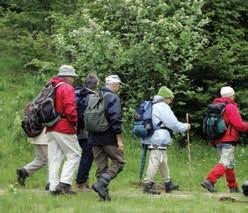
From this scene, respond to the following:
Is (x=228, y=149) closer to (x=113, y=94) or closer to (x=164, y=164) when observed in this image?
(x=164, y=164)

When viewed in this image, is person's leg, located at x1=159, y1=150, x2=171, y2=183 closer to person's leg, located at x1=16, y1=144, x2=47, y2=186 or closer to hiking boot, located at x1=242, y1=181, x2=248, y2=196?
hiking boot, located at x1=242, y1=181, x2=248, y2=196

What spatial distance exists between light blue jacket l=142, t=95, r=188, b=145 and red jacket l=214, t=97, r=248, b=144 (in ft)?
2.71

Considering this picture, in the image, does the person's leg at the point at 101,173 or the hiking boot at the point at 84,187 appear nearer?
the person's leg at the point at 101,173

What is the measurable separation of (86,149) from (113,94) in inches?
73.8

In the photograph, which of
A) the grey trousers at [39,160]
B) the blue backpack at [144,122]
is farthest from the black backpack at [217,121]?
the grey trousers at [39,160]

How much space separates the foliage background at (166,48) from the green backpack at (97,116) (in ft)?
17.3

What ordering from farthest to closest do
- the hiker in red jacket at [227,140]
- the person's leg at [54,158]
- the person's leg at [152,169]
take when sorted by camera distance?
the hiker in red jacket at [227,140], the person's leg at [152,169], the person's leg at [54,158]

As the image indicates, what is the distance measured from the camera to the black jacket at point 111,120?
369 inches

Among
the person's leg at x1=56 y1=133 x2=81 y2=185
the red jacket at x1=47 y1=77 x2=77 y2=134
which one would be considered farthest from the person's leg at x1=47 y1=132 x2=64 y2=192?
the red jacket at x1=47 y1=77 x2=77 y2=134

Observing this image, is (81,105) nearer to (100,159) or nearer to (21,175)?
(100,159)

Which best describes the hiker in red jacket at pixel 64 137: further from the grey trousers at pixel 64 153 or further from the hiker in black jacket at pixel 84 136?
the hiker in black jacket at pixel 84 136

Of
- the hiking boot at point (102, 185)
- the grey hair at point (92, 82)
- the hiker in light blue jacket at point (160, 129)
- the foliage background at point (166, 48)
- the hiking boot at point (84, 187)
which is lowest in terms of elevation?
the hiking boot at point (84, 187)

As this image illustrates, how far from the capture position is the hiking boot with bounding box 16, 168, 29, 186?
36.7ft

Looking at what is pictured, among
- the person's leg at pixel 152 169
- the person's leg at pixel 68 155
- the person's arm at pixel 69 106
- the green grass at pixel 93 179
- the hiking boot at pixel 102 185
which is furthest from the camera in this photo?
the person's leg at pixel 152 169
